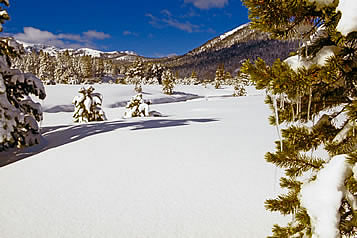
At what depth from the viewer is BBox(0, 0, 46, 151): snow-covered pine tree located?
6926mm

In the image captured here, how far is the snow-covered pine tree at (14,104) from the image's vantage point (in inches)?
273

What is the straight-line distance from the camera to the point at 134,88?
46156mm

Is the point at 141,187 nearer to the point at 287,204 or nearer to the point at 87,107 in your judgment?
the point at 287,204

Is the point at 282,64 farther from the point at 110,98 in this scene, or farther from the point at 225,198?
the point at 110,98

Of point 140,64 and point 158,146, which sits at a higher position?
point 140,64

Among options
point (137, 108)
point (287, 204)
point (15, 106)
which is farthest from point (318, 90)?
point (137, 108)

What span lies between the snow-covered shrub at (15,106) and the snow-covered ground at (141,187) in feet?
1.58

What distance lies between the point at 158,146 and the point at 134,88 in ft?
132

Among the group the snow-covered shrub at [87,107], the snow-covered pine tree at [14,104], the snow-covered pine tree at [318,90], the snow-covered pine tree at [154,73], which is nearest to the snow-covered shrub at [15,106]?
the snow-covered pine tree at [14,104]

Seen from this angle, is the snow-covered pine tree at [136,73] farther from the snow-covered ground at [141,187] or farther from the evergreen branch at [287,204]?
the evergreen branch at [287,204]

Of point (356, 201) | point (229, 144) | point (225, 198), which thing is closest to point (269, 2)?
point (356, 201)

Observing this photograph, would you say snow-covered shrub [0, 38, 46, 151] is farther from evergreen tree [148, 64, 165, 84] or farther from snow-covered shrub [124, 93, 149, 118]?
evergreen tree [148, 64, 165, 84]

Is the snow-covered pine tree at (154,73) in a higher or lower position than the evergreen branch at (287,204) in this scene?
higher

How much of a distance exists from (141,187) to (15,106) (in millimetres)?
6150
